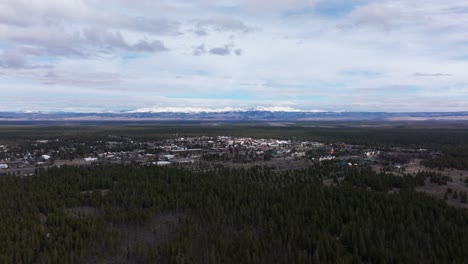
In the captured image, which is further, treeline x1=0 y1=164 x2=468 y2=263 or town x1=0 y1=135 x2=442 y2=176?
town x1=0 y1=135 x2=442 y2=176

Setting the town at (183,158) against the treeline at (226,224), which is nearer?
the treeline at (226,224)

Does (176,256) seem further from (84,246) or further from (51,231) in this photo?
(51,231)

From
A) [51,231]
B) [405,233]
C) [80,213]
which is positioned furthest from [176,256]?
[405,233]

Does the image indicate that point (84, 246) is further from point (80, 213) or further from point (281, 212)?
point (281, 212)

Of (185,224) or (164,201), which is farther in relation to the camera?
(164,201)

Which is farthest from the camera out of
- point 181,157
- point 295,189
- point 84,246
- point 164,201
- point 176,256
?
point 181,157

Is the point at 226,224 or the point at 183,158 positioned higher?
the point at 183,158

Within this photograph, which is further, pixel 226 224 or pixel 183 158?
pixel 183 158

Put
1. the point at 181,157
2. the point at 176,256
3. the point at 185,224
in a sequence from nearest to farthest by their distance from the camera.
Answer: the point at 176,256, the point at 185,224, the point at 181,157
